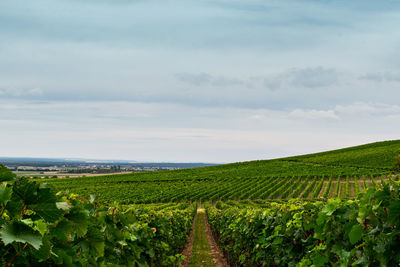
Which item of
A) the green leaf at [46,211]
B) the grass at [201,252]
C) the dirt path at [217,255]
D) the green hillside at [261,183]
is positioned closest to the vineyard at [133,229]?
the green leaf at [46,211]

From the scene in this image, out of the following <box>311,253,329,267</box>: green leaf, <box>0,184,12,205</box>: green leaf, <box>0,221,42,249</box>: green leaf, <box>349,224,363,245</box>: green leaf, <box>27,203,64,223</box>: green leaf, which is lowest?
<box>311,253,329,267</box>: green leaf

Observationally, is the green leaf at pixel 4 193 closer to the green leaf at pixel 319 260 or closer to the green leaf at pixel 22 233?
the green leaf at pixel 22 233

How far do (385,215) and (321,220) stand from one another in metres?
0.91

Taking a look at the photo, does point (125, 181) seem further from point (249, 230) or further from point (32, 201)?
point (32, 201)

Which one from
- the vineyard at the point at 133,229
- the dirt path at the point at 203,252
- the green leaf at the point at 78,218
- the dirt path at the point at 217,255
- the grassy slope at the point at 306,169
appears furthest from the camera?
the grassy slope at the point at 306,169

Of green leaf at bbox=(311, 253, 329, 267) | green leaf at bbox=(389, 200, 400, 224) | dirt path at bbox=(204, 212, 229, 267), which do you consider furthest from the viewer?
dirt path at bbox=(204, 212, 229, 267)

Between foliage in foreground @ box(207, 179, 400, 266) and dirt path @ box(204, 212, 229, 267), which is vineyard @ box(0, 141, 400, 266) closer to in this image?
foliage in foreground @ box(207, 179, 400, 266)

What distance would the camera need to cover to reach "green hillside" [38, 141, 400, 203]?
4428 centimetres

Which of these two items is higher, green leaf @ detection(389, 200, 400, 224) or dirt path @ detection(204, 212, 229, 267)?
green leaf @ detection(389, 200, 400, 224)

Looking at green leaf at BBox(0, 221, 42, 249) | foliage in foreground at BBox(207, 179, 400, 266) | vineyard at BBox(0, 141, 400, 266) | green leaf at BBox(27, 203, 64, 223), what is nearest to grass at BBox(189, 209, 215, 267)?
vineyard at BBox(0, 141, 400, 266)

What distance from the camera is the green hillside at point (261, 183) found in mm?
44281

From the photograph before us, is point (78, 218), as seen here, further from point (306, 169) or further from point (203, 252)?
point (306, 169)

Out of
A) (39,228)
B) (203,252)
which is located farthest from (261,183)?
(39,228)

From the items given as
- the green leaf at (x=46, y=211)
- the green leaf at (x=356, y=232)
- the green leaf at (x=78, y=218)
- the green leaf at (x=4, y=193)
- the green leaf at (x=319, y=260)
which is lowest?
the green leaf at (x=319, y=260)
